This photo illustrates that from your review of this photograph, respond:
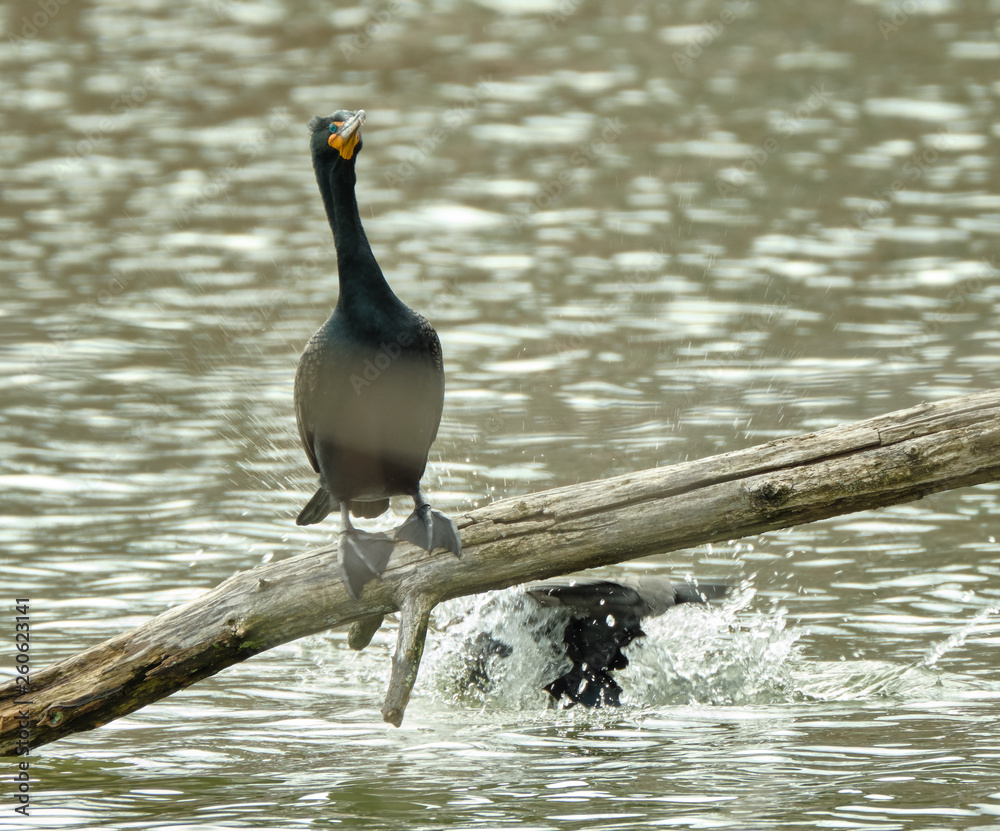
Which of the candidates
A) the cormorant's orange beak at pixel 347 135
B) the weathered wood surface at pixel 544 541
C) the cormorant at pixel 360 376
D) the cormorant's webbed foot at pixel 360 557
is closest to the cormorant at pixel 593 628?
the cormorant at pixel 360 376

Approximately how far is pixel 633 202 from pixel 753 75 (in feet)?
13.6

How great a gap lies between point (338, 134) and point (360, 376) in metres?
0.85

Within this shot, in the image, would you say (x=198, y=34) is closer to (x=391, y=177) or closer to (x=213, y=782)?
(x=391, y=177)

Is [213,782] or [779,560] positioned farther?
[779,560]

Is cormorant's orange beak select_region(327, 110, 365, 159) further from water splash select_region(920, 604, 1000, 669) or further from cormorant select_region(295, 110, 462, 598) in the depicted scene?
water splash select_region(920, 604, 1000, 669)

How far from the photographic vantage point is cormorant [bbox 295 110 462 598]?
4.98m

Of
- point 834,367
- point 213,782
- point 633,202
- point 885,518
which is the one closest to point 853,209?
point 633,202

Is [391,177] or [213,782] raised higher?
[213,782]

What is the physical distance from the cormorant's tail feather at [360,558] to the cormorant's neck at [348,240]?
86cm

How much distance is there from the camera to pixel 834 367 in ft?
30.4

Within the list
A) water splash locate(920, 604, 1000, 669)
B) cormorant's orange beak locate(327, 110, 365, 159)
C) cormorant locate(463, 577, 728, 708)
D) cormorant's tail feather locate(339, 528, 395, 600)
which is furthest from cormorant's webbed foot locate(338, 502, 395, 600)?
water splash locate(920, 604, 1000, 669)

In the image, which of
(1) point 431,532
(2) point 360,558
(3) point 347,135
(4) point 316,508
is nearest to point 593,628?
(4) point 316,508

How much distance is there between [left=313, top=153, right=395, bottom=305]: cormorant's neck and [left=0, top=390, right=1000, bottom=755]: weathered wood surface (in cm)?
92

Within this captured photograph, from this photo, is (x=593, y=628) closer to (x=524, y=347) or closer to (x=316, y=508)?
(x=316, y=508)
